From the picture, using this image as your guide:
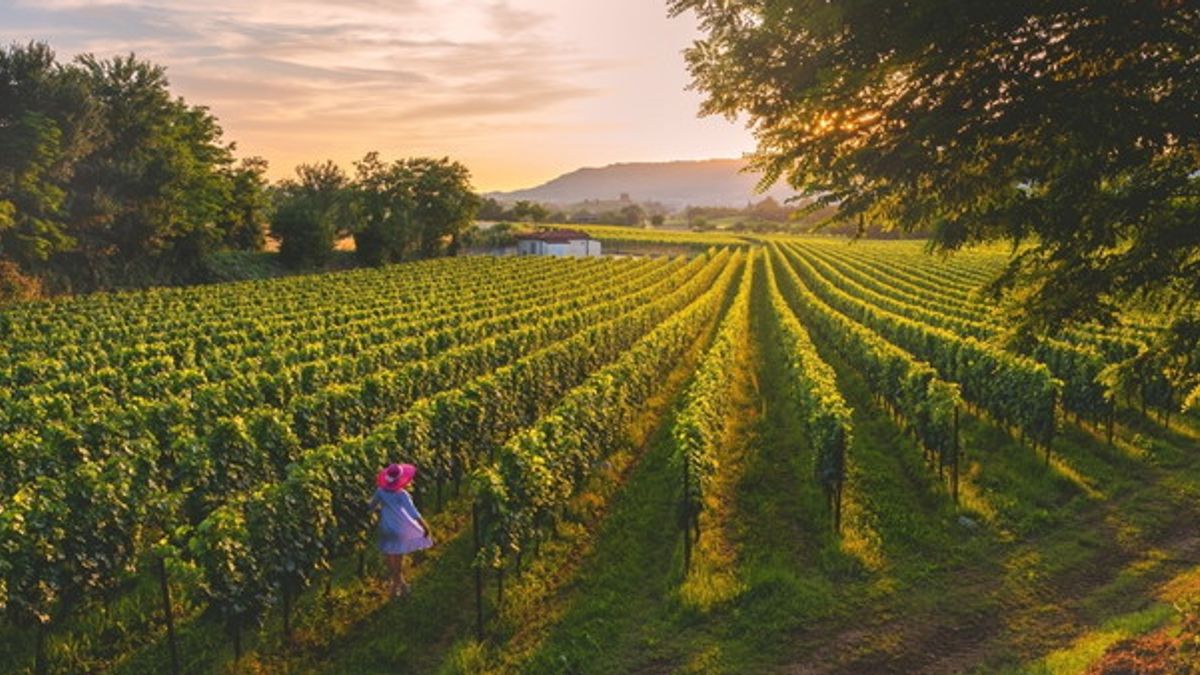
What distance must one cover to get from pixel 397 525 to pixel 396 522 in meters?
0.04

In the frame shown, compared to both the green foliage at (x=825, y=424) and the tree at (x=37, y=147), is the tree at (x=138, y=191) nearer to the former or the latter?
the tree at (x=37, y=147)

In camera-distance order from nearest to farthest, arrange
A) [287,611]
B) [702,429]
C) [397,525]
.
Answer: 1. [287,611]
2. [397,525]
3. [702,429]

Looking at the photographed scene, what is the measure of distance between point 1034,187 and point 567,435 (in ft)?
26.6

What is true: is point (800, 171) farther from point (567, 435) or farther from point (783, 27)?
point (567, 435)

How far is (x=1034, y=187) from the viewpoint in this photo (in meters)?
9.51

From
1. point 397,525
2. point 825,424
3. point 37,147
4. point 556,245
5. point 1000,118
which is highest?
point 37,147

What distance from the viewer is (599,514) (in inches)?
569

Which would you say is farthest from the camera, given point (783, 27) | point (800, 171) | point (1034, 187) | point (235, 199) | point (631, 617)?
point (235, 199)

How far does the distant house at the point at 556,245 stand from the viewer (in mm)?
109000

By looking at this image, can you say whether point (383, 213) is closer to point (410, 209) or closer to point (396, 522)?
point (410, 209)

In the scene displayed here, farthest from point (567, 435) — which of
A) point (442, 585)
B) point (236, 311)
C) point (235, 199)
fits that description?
point (235, 199)

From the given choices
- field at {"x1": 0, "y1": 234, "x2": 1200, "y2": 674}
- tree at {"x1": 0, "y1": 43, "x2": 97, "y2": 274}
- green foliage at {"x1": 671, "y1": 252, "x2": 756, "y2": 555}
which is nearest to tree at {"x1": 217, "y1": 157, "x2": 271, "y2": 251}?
tree at {"x1": 0, "y1": 43, "x2": 97, "y2": 274}

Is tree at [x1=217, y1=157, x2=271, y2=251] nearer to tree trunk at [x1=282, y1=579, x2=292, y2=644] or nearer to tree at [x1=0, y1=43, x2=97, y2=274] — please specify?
tree at [x1=0, y1=43, x2=97, y2=274]

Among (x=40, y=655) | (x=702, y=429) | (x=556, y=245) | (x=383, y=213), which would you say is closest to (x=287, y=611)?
(x=40, y=655)
